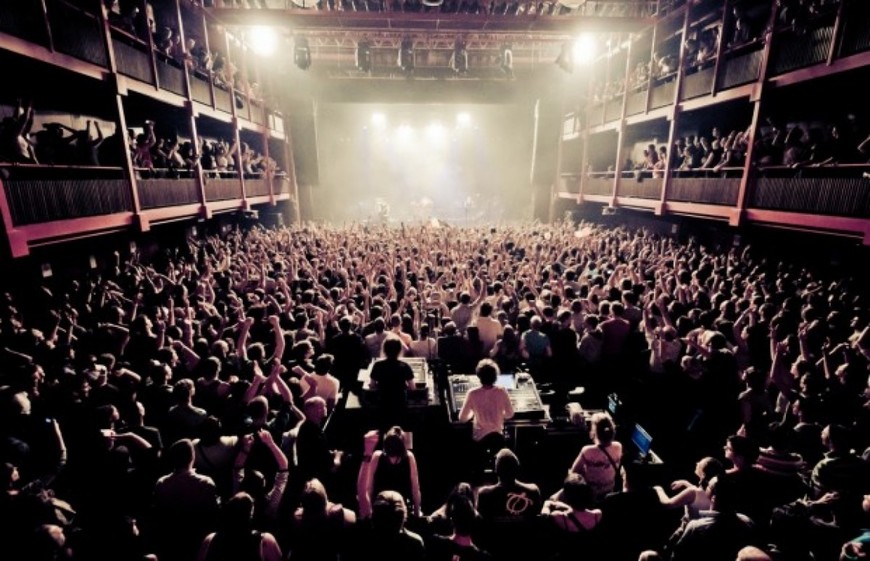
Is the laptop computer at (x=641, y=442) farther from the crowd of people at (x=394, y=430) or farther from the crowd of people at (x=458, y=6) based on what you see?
the crowd of people at (x=458, y=6)

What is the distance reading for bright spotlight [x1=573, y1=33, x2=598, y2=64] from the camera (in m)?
20.2

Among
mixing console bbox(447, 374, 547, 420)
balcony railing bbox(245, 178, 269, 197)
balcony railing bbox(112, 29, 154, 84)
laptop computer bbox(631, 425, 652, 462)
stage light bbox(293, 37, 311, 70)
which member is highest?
stage light bbox(293, 37, 311, 70)

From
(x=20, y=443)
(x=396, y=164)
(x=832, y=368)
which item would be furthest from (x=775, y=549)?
(x=396, y=164)

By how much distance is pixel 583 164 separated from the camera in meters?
21.7

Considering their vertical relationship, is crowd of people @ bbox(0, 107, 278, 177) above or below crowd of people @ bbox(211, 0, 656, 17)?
below

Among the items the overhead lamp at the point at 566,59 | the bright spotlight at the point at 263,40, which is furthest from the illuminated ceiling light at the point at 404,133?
the overhead lamp at the point at 566,59

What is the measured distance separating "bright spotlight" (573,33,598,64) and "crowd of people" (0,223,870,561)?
15.5m

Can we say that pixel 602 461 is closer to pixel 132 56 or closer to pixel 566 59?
pixel 132 56

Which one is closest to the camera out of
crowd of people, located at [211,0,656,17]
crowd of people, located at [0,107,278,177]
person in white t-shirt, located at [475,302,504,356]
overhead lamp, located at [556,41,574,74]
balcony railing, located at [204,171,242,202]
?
person in white t-shirt, located at [475,302,504,356]

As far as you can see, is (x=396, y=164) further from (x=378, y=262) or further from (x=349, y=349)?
(x=349, y=349)

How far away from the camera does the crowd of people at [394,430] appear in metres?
3.12

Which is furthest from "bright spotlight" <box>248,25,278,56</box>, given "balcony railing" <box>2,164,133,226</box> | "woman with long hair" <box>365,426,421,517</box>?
"woman with long hair" <box>365,426,421,517</box>

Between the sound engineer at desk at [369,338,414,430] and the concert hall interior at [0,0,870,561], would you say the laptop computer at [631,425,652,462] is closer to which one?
the concert hall interior at [0,0,870,561]

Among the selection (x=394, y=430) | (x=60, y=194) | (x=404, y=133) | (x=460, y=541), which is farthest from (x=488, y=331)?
(x=404, y=133)
